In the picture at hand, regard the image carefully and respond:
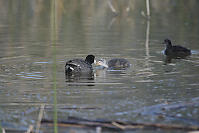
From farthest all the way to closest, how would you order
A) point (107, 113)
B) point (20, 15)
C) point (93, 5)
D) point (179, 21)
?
1. point (93, 5)
2. point (20, 15)
3. point (179, 21)
4. point (107, 113)

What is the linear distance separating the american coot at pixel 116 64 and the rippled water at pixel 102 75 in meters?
0.22

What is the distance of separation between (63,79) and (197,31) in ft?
36.2

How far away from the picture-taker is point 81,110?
7098 millimetres

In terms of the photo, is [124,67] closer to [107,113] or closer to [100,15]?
Answer: [107,113]

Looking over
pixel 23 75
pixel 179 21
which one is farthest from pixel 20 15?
pixel 23 75

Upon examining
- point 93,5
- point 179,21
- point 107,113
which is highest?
point 93,5

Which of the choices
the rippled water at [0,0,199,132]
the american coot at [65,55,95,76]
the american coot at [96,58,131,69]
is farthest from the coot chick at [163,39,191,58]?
the american coot at [65,55,95,76]

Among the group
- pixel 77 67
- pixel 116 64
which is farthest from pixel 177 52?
pixel 77 67

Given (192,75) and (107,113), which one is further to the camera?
(192,75)

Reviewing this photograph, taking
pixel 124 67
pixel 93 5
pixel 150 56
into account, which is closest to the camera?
pixel 124 67

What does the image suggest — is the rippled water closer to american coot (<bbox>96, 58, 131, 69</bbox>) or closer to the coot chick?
american coot (<bbox>96, 58, 131, 69</bbox>)

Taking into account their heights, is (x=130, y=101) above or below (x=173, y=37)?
below

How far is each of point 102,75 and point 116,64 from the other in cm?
106

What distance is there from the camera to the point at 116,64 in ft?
37.8
